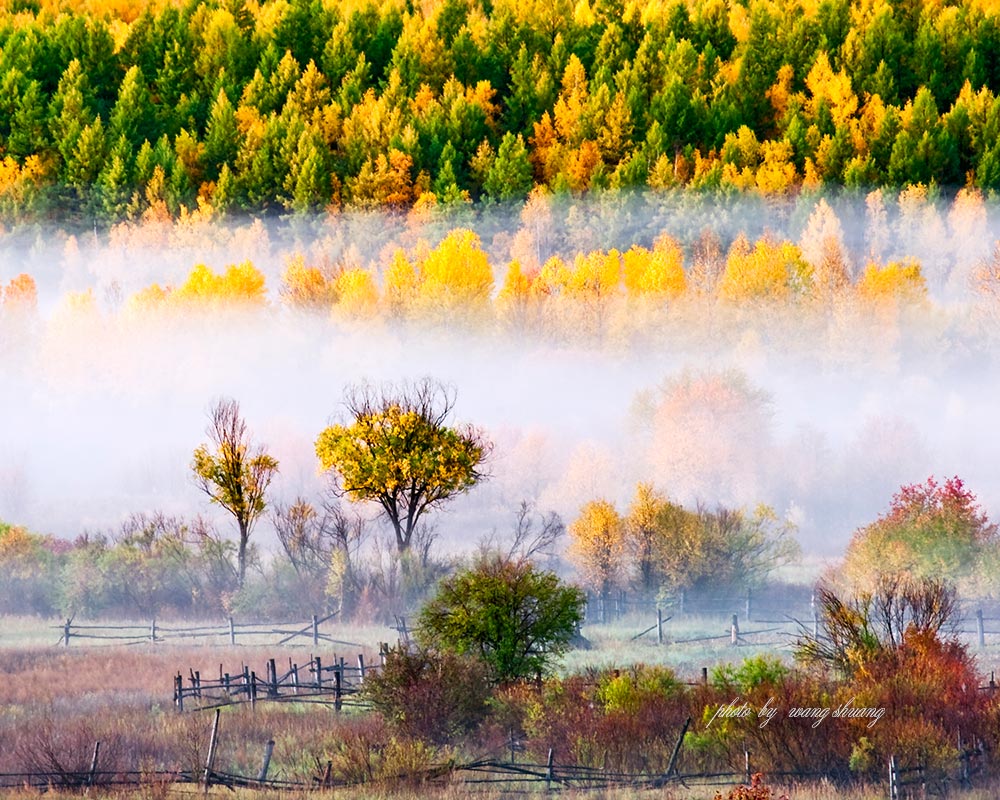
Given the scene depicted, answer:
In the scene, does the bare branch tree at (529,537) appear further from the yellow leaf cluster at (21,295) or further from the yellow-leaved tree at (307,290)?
the yellow leaf cluster at (21,295)

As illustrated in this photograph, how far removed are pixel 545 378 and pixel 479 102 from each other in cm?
4571

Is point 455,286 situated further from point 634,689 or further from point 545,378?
point 634,689

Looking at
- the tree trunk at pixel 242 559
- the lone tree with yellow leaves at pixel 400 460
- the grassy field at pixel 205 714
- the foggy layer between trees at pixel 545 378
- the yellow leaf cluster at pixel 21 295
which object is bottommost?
the grassy field at pixel 205 714

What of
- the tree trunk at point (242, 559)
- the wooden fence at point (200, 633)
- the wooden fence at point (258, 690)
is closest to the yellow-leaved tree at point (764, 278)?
the tree trunk at point (242, 559)

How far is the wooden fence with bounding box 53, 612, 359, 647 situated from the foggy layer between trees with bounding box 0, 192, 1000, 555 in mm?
15057

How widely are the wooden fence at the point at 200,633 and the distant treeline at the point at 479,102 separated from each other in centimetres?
8198

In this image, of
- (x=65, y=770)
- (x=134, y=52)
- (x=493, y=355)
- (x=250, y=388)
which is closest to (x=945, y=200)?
(x=493, y=355)

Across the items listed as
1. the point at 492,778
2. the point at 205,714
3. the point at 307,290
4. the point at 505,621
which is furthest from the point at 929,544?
the point at 307,290

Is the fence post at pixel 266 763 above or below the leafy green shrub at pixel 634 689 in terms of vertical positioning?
below

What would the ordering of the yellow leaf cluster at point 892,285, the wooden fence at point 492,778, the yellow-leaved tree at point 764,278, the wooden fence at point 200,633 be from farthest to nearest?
the yellow-leaved tree at point 764,278, the yellow leaf cluster at point 892,285, the wooden fence at point 200,633, the wooden fence at point 492,778

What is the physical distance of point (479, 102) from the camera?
152 meters

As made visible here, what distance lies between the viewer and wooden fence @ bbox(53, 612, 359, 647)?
168 ft

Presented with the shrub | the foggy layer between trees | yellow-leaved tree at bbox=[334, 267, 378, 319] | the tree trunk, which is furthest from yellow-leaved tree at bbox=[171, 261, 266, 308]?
the shrub

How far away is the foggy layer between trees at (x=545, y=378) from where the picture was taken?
8906 centimetres
